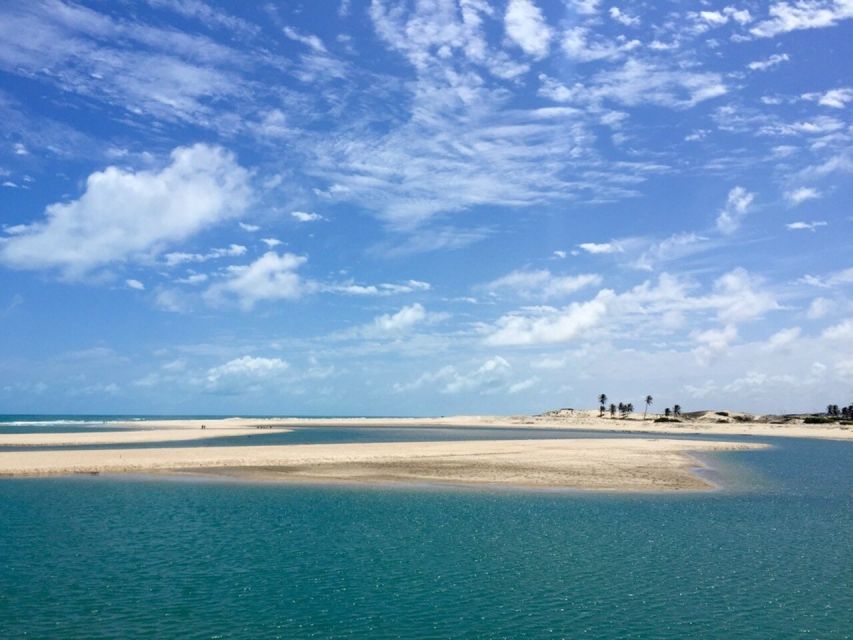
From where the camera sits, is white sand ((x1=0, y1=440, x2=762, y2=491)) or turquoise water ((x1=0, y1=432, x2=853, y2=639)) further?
white sand ((x1=0, y1=440, x2=762, y2=491))

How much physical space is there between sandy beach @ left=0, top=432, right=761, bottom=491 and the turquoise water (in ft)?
26.6

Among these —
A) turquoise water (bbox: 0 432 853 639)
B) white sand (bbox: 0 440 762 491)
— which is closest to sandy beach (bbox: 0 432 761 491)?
white sand (bbox: 0 440 762 491)

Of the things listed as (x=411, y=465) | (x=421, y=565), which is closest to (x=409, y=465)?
(x=411, y=465)

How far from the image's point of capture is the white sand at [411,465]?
176 ft

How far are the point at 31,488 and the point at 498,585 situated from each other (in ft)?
128

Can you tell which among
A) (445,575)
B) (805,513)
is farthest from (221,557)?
(805,513)

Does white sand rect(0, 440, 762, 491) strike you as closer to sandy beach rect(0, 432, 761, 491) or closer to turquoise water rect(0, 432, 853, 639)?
sandy beach rect(0, 432, 761, 491)

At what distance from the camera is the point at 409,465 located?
63625 mm

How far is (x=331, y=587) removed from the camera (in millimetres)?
24406

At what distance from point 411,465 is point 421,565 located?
36490 mm

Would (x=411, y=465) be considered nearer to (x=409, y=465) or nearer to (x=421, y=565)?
(x=409, y=465)

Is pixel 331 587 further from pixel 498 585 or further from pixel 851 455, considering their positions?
pixel 851 455

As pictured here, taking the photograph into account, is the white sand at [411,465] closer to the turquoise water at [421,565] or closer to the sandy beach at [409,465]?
the sandy beach at [409,465]

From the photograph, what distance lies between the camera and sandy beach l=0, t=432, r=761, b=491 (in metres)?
53.6
